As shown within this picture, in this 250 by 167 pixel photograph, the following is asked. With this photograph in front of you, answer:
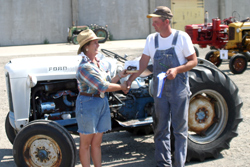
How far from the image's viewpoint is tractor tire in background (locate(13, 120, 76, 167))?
149 inches

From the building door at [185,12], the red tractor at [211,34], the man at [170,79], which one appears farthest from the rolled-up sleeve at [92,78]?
the building door at [185,12]

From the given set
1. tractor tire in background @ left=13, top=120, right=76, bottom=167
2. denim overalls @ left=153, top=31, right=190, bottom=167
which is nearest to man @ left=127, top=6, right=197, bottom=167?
denim overalls @ left=153, top=31, right=190, bottom=167

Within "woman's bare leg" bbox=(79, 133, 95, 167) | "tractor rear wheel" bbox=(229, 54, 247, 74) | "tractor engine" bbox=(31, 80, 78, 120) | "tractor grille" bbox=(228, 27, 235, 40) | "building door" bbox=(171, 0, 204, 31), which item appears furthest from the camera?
"building door" bbox=(171, 0, 204, 31)

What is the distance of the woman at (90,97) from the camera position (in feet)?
11.3

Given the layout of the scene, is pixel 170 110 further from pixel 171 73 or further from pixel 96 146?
pixel 96 146

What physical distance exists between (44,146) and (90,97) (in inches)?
33.5

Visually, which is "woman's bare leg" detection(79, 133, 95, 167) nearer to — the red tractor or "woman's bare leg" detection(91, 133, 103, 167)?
"woman's bare leg" detection(91, 133, 103, 167)

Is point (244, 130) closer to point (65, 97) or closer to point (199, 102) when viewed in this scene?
point (199, 102)

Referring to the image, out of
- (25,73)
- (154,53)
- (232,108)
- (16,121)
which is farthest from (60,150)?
(232,108)

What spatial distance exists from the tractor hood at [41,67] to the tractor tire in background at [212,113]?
1515 mm

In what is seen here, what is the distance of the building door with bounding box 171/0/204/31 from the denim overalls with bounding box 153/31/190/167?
24.3m

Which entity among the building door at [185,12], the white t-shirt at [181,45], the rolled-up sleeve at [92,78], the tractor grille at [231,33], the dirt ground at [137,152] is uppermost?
the building door at [185,12]

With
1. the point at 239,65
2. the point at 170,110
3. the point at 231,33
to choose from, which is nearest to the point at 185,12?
the point at 231,33

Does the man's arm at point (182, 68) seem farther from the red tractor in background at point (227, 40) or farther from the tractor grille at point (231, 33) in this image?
the tractor grille at point (231, 33)
